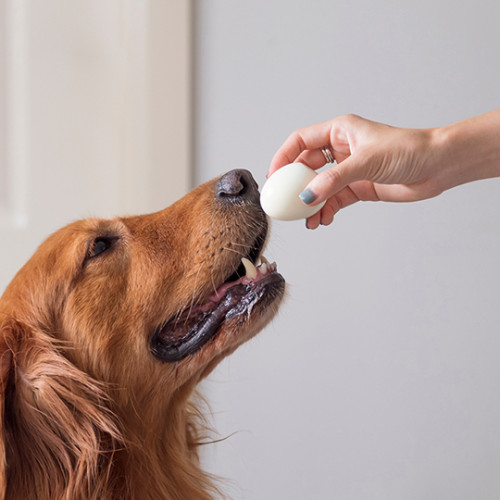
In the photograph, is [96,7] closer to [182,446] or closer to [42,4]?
[42,4]

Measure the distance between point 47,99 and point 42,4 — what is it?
29 cm

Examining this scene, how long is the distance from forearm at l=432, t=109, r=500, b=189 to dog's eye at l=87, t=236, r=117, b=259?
0.68 m

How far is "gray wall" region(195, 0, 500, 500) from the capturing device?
1767 millimetres

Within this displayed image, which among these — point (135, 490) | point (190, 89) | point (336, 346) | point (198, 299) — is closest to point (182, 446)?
point (135, 490)

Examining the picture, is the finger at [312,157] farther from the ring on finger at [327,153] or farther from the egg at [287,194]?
the egg at [287,194]

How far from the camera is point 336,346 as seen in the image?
1.99 metres

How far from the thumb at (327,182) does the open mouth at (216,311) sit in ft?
0.80

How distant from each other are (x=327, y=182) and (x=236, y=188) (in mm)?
302

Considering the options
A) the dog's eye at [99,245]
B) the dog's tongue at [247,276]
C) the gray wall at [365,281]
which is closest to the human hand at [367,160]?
the dog's tongue at [247,276]

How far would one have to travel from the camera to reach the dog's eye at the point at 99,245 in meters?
1.24

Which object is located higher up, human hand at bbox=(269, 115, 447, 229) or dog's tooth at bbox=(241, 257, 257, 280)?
human hand at bbox=(269, 115, 447, 229)

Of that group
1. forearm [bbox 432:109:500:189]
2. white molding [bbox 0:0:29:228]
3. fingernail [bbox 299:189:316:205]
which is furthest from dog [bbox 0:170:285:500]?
white molding [bbox 0:0:29:228]

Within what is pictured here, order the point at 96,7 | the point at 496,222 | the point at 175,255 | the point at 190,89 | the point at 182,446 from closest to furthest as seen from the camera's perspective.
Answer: the point at 175,255, the point at 182,446, the point at 496,222, the point at 96,7, the point at 190,89

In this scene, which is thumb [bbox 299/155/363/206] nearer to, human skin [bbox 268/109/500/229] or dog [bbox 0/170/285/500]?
human skin [bbox 268/109/500/229]
